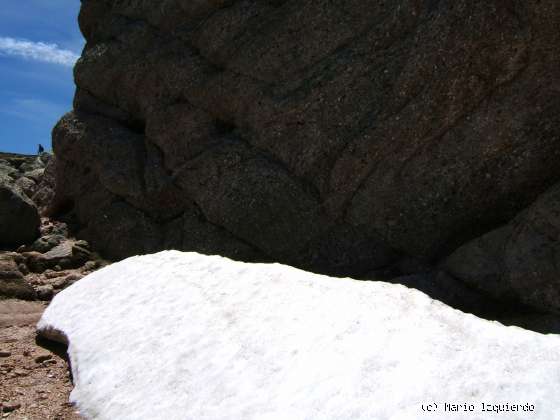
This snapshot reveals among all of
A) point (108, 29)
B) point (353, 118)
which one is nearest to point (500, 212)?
point (353, 118)

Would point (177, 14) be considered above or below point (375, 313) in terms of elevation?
above

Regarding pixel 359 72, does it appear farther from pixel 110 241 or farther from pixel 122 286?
pixel 110 241

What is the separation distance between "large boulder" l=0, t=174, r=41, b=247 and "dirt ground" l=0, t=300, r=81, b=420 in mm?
6784

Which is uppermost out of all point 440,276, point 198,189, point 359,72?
point 359,72

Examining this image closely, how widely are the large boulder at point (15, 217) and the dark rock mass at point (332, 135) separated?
1.74 m

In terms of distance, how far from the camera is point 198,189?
55.2ft

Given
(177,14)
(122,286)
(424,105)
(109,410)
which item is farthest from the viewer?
(177,14)

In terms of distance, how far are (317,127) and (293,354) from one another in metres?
8.12

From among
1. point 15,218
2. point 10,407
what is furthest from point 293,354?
point 15,218

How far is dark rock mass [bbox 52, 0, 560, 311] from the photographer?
1202 cm

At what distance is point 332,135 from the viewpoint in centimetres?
1430

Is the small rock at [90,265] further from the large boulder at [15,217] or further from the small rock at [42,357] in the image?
the small rock at [42,357]

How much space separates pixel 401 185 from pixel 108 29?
1279cm

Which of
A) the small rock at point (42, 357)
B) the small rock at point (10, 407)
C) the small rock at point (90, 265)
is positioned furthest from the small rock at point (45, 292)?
the small rock at point (10, 407)
